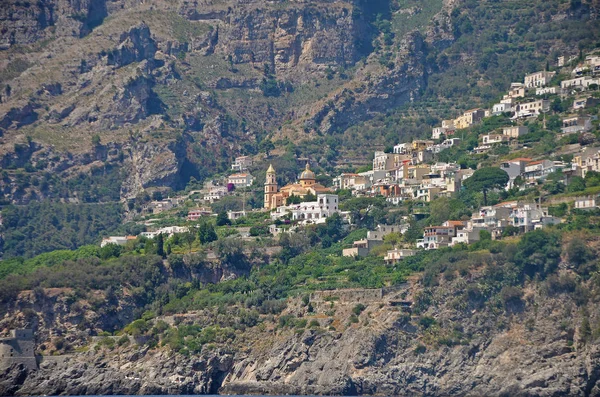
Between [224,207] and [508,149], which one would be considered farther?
[224,207]

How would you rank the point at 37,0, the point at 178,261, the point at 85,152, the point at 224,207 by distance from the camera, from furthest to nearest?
the point at 37,0, the point at 85,152, the point at 224,207, the point at 178,261

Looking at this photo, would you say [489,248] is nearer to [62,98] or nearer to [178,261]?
[178,261]

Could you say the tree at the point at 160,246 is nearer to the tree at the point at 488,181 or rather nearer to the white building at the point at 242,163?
the tree at the point at 488,181

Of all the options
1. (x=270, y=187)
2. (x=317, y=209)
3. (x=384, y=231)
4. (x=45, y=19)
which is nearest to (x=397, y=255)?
(x=384, y=231)

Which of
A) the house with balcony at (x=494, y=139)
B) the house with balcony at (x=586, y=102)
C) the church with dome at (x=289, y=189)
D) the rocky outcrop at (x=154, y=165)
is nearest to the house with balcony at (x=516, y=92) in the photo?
the house with balcony at (x=494, y=139)

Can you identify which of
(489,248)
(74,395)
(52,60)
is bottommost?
(74,395)

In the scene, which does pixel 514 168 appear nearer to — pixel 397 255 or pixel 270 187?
pixel 397 255

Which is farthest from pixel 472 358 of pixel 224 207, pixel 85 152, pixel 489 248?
pixel 85 152
